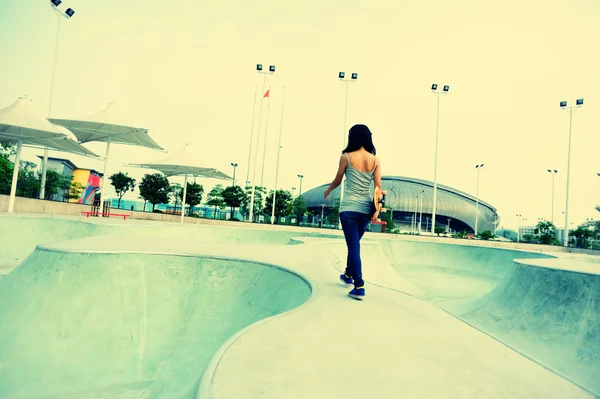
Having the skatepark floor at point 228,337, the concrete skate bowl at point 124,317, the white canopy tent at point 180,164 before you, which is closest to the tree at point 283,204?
the white canopy tent at point 180,164

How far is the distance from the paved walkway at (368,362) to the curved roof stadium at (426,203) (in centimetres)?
7363

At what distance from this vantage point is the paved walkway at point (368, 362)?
5.18 ft

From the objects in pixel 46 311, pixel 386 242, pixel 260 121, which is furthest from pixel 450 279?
pixel 260 121

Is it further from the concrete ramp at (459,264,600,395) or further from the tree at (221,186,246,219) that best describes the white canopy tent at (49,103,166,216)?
the tree at (221,186,246,219)

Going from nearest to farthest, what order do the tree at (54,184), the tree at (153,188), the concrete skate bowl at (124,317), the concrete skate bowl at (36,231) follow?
1. the concrete skate bowl at (124,317)
2. the concrete skate bowl at (36,231)
3. the tree at (153,188)
4. the tree at (54,184)

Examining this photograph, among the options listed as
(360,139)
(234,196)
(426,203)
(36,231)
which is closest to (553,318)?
(360,139)

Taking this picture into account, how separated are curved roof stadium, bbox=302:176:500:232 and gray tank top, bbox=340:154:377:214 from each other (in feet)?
238

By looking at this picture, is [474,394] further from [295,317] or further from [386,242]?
[386,242]

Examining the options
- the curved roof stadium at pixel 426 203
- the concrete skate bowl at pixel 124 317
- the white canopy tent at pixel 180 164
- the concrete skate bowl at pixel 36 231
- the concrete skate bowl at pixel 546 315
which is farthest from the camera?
the curved roof stadium at pixel 426 203

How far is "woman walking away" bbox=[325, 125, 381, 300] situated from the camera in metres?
3.54

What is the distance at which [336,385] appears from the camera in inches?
63.9

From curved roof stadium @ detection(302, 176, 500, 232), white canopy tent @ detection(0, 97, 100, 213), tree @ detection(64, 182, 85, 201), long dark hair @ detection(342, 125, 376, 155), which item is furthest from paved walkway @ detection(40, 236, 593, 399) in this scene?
curved roof stadium @ detection(302, 176, 500, 232)

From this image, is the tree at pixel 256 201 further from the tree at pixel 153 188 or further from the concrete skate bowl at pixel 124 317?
the concrete skate bowl at pixel 124 317

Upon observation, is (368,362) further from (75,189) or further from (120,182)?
(75,189)
